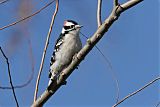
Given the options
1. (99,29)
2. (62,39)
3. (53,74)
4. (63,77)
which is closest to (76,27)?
(62,39)

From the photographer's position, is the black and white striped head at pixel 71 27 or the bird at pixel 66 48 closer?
the bird at pixel 66 48

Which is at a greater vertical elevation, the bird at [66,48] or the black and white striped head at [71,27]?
the black and white striped head at [71,27]

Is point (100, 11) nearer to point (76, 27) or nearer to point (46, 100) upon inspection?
point (46, 100)

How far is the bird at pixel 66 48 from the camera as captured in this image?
3.09 meters

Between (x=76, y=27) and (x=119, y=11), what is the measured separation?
1.54 metres

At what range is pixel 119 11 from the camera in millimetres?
1800

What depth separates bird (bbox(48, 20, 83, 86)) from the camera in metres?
3.09

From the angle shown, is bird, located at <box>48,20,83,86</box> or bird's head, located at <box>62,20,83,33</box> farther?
bird's head, located at <box>62,20,83,33</box>

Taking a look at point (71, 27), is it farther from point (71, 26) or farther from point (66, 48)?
point (66, 48)

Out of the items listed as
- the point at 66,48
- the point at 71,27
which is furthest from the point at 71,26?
the point at 66,48

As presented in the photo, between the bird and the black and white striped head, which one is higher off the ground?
the black and white striped head

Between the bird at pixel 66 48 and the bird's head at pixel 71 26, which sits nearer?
the bird at pixel 66 48

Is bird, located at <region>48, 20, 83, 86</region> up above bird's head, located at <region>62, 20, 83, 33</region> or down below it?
below

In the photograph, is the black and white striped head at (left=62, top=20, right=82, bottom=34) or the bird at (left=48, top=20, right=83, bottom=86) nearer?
the bird at (left=48, top=20, right=83, bottom=86)
